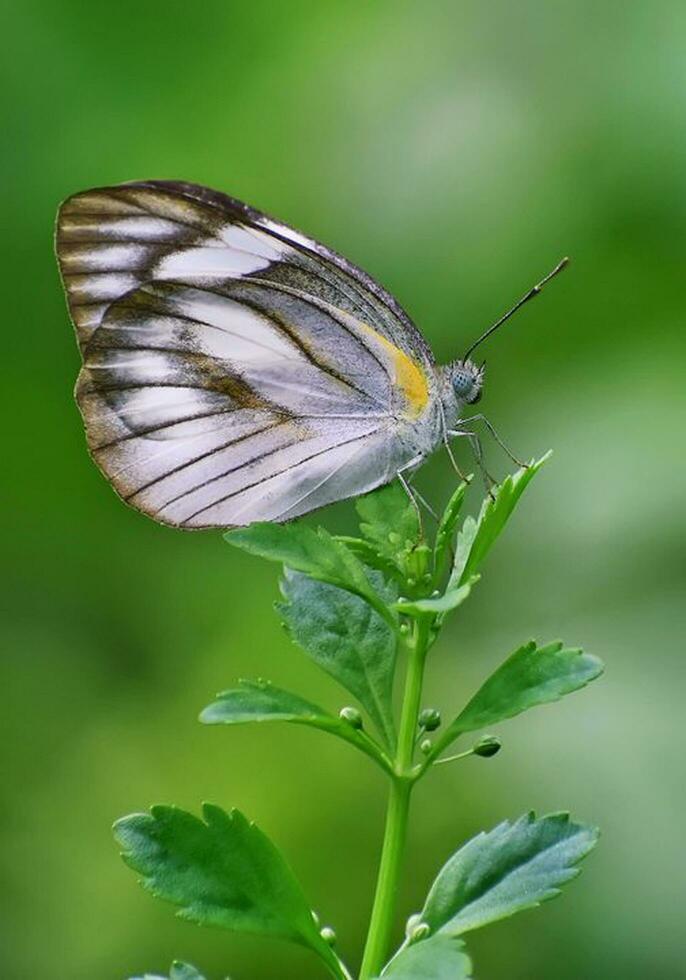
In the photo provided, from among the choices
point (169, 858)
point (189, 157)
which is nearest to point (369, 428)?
point (169, 858)

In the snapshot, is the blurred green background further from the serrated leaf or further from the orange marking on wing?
the serrated leaf

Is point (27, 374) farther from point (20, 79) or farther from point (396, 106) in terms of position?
point (396, 106)

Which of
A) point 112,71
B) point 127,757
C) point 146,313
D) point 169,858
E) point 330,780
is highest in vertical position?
point 112,71

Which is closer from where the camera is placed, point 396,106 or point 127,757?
point 127,757

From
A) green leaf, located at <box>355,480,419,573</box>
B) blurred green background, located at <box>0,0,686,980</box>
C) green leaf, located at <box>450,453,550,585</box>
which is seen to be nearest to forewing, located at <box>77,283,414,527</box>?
green leaf, located at <box>355,480,419,573</box>

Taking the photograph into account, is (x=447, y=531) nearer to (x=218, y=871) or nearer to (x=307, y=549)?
(x=307, y=549)
